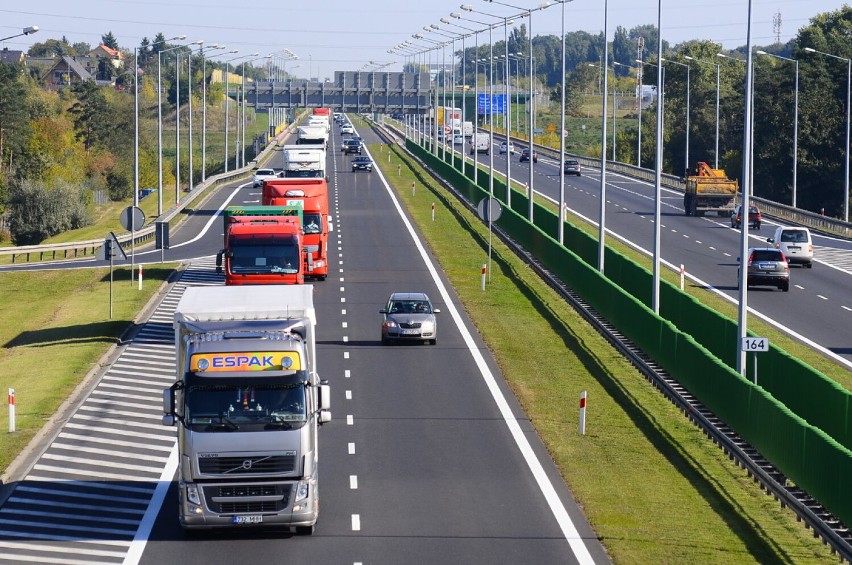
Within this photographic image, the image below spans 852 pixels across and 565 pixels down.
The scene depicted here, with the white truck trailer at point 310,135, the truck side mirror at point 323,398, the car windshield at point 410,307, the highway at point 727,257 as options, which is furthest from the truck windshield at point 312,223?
the white truck trailer at point 310,135

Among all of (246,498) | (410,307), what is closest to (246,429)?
(246,498)

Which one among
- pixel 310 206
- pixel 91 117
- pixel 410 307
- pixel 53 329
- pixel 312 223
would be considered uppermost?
pixel 91 117

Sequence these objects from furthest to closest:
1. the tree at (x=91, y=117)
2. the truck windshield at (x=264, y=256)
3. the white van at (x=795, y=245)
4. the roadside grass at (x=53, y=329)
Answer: the tree at (x=91, y=117) → the white van at (x=795, y=245) → the truck windshield at (x=264, y=256) → the roadside grass at (x=53, y=329)

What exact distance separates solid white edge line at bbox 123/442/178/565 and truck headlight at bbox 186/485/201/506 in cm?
115

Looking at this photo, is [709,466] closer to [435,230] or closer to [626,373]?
[626,373]

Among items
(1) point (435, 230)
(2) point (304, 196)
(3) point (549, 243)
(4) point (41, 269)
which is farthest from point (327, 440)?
(1) point (435, 230)

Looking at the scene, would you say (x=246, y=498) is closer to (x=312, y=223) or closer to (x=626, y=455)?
(x=626, y=455)

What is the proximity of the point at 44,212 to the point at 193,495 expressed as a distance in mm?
96180

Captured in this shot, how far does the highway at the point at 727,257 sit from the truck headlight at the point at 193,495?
2551 centimetres

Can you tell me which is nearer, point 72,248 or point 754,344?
point 754,344

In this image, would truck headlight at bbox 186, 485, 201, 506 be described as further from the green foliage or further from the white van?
the green foliage

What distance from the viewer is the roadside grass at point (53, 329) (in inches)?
1355

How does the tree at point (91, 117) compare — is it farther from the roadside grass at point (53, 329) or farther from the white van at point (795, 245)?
the white van at point (795, 245)

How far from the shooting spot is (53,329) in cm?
4800
